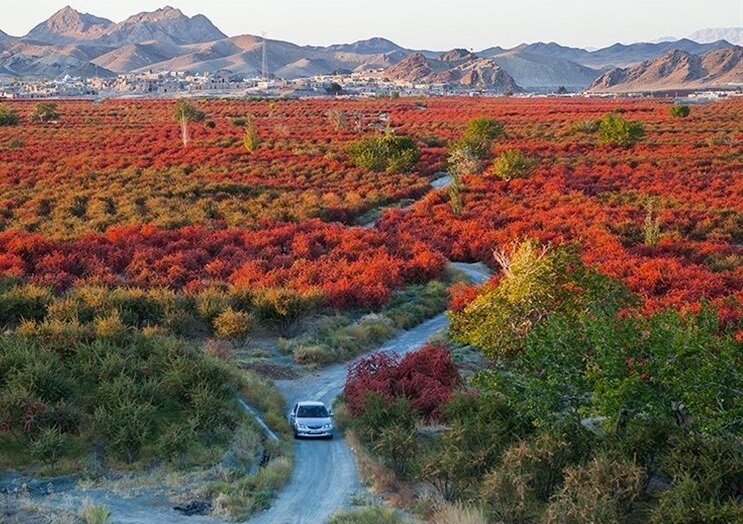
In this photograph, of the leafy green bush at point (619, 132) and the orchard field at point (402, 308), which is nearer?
the orchard field at point (402, 308)

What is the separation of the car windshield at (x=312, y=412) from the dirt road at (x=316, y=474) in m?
0.58

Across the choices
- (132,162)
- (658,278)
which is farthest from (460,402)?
(132,162)

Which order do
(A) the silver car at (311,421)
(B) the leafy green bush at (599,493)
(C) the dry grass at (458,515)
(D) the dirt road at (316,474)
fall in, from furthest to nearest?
(A) the silver car at (311,421) < (D) the dirt road at (316,474) < (C) the dry grass at (458,515) < (B) the leafy green bush at (599,493)

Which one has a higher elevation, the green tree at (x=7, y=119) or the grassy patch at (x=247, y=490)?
the grassy patch at (x=247, y=490)

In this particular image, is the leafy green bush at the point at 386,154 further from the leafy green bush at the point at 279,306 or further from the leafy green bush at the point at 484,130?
the leafy green bush at the point at 279,306

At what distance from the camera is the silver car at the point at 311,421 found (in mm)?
17453

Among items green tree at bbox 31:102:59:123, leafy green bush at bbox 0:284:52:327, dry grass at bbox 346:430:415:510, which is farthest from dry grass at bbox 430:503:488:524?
green tree at bbox 31:102:59:123

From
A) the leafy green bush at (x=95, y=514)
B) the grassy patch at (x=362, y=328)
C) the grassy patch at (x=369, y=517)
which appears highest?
the leafy green bush at (x=95, y=514)

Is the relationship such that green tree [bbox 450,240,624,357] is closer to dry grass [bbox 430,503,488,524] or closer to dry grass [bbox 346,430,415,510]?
dry grass [bbox 346,430,415,510]

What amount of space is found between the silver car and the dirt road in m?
0.19

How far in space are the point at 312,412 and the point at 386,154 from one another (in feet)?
146

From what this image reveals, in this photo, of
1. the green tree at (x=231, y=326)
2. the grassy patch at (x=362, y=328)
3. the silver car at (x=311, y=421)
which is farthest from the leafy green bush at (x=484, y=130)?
the silver car at (x=311, y=421)

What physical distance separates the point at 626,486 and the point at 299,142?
212 ft

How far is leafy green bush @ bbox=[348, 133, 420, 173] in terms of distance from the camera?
59.9 meters
